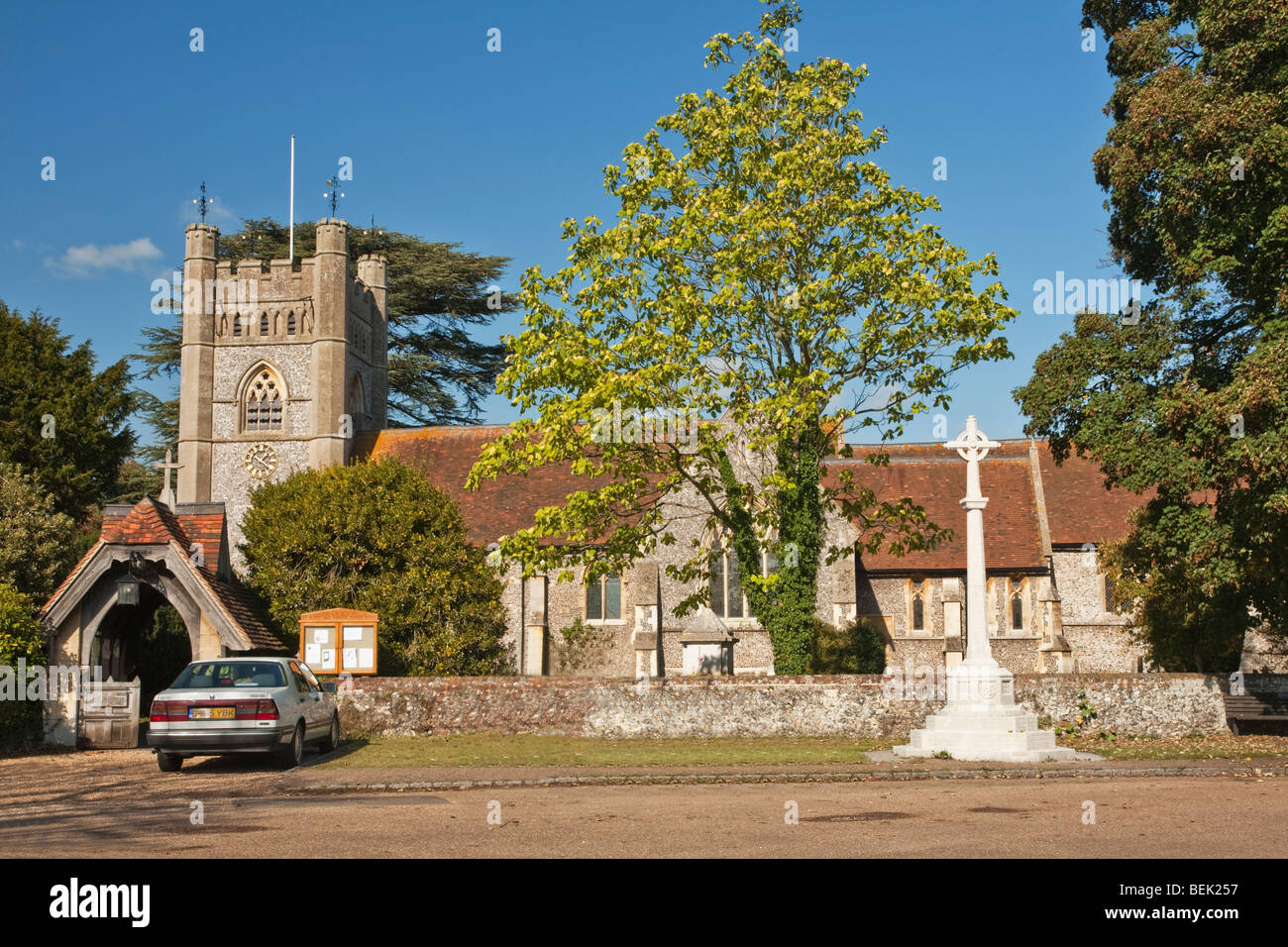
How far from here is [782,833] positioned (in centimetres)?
939

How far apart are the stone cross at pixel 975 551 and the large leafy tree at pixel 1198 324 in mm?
2080

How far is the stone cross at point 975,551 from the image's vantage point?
18078 millimetres

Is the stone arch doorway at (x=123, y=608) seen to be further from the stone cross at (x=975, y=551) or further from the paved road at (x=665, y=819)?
the stone cross at (x=975, y=551)

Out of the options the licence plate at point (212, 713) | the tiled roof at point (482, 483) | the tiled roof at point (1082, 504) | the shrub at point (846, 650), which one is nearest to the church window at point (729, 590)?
the shrub at point (846, 650)

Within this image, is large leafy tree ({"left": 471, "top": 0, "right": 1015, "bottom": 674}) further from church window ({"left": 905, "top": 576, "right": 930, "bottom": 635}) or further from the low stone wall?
church window ({"left": 905, "top": 576, "right": 930, "bottom": 635})

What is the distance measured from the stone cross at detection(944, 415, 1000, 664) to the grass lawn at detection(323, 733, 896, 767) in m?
2.16

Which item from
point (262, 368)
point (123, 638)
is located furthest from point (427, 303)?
point (123, 638)

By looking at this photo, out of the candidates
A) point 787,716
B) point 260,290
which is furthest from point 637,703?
point 260,290

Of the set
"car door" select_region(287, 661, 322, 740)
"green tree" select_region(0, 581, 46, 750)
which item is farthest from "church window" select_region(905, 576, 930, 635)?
"green tree" select_region(0, 581, 46, 750)

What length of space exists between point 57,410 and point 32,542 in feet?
26.4

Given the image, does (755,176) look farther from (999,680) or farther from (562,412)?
(999,680)

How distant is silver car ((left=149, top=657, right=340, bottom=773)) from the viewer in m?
14.4

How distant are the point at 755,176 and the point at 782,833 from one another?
48.1 ft

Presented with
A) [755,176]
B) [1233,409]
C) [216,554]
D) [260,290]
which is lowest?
[216,554]
